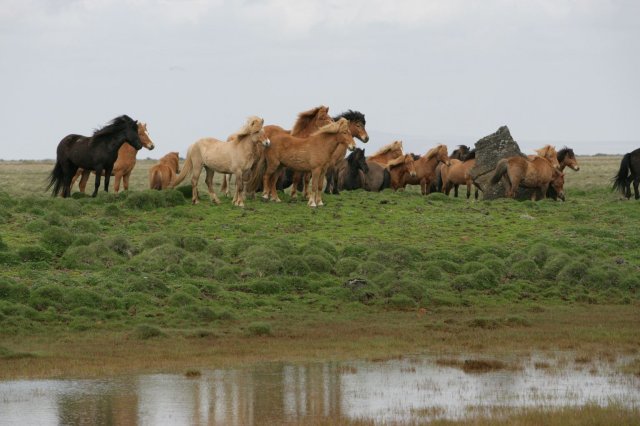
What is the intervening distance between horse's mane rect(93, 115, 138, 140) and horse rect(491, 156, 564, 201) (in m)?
11.4

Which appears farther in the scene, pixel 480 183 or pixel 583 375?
pixel 480 183

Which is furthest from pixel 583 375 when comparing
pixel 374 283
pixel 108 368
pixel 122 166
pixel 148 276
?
pixel 122 166

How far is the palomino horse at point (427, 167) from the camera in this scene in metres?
40.7

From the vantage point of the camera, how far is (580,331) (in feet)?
57.2

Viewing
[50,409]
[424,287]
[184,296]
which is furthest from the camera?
[424,287]

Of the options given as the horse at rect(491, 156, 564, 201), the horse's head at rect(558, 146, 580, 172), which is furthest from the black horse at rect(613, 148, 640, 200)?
the horse's head at rect(558, 146, 580, 172)

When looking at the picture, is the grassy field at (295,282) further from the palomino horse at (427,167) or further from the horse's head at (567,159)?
the palomino horse at (427,167)

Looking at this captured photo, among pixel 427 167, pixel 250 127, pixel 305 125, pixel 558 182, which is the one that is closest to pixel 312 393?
pixel 250 127

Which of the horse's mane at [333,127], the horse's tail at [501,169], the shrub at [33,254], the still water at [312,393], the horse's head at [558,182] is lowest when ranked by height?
the still water at [312,393]

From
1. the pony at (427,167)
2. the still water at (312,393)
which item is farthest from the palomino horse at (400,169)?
the still water at (312,393)

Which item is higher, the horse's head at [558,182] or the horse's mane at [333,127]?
the horse's mane at [333,127]

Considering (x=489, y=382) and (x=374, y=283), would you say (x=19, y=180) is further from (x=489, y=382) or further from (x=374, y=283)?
(x=489, y=382)

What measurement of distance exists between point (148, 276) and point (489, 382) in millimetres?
8723

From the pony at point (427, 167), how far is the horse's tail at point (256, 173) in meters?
11.3
